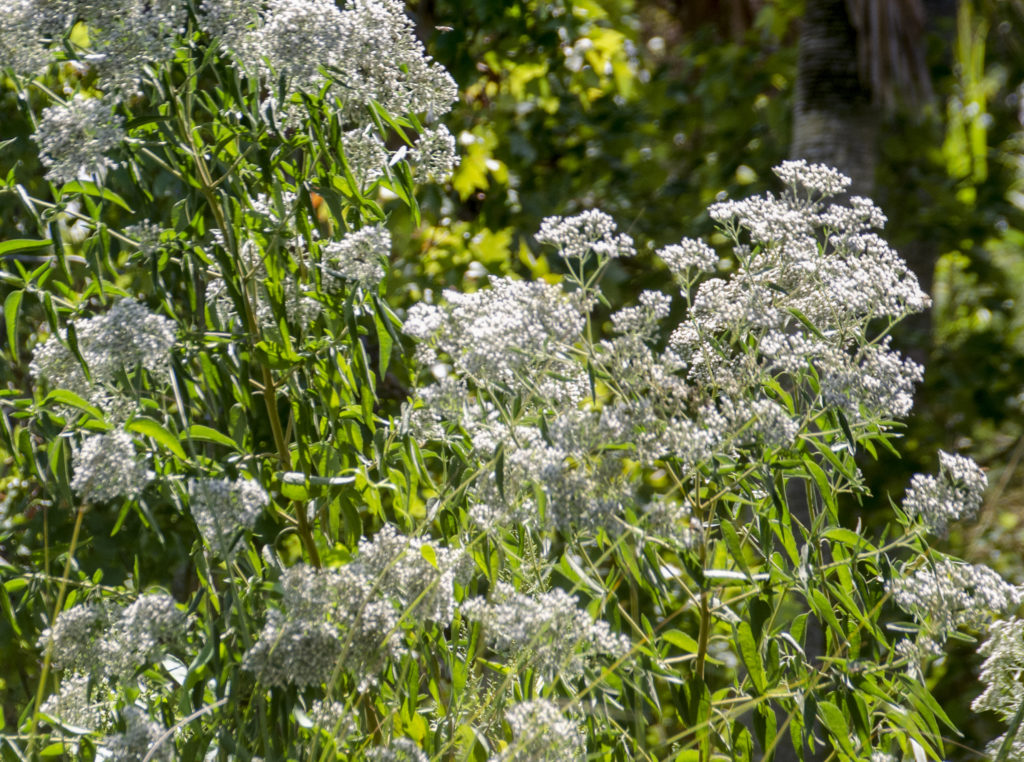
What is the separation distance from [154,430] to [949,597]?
995 millimetres

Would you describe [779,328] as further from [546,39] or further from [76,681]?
[546,39]

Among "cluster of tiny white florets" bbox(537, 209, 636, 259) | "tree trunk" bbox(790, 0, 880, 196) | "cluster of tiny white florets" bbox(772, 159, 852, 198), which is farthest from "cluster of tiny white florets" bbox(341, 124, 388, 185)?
"tree trunk" bbox(790, 0, 880, 196)

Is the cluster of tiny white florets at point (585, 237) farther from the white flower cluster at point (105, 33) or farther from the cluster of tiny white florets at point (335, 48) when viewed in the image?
the white flower cluster at point (105, 33)

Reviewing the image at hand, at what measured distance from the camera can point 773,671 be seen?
1381 mm

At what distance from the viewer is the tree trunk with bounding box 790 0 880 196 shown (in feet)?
9.84

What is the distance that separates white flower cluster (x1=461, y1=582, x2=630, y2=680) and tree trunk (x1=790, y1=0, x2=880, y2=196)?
7.07ft

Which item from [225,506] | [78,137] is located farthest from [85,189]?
[225,506]

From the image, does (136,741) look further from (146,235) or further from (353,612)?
(146,235)

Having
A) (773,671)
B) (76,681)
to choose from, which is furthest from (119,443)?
(773,671)

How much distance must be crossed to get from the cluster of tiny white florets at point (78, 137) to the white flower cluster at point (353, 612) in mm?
550

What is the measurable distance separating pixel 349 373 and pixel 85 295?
0.36m

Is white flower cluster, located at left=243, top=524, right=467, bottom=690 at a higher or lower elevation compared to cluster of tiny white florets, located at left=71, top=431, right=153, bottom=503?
lower

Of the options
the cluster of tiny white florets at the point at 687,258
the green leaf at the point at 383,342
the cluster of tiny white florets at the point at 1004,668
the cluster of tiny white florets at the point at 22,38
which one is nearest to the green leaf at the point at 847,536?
the cluster of tiny white florets at the point at 1004,668

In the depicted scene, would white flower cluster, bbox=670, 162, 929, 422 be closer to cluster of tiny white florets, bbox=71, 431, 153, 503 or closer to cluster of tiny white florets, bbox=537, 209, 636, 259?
cluster of tiny white florets, bbox=537, 209, 636, 259
